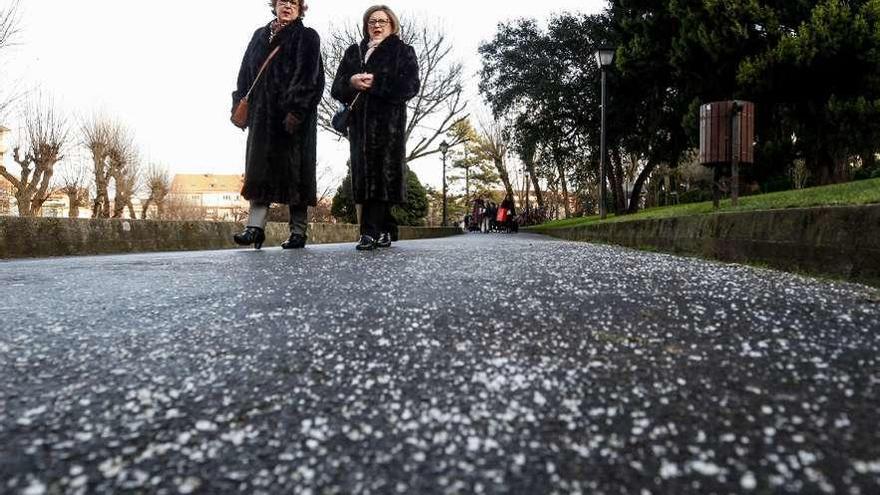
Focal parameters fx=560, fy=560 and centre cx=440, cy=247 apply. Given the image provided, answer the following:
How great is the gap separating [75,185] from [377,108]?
94.9ft

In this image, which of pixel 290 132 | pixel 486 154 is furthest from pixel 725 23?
pixel 486 154

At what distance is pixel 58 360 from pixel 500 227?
24.4m

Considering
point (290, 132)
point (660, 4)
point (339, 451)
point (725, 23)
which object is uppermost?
point (660, 4)

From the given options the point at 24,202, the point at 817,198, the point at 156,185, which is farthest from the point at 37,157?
the point at 817,198

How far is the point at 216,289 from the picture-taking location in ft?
6.93

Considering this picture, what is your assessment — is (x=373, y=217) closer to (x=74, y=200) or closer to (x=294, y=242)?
(x=294, y=242)

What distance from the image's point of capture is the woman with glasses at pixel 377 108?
4723 millimetres

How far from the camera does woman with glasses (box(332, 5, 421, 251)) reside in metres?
4.72

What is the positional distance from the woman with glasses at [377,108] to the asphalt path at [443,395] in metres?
3.10

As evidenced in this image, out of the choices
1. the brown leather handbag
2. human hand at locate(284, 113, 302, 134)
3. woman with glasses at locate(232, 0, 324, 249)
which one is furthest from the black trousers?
the brown leather handbag

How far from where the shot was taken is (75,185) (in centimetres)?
2778

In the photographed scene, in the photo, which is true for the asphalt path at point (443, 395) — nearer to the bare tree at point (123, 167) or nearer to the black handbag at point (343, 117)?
the black handbag at point (343, 117)

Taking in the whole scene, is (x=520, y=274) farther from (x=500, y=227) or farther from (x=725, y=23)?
(x=500, y=227)

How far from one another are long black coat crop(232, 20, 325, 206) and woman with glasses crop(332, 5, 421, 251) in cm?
33
